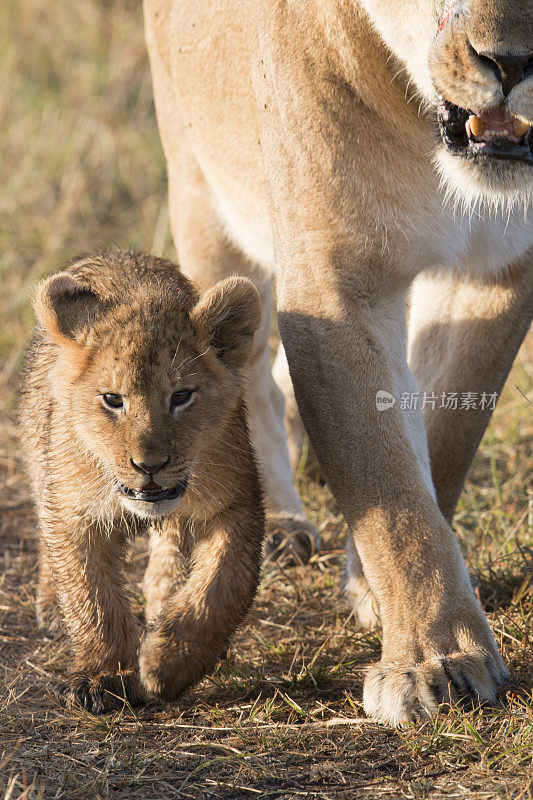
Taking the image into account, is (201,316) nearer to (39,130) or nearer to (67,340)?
(67,340)

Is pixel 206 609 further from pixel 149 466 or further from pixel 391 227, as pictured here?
pixel 391 227

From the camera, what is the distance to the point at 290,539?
3.78 metres

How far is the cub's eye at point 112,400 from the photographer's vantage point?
2.60 metres

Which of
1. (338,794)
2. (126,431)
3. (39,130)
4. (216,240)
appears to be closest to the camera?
(338,794)

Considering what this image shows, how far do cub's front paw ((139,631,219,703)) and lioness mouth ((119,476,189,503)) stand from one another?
0.35 m

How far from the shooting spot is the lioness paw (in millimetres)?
3743

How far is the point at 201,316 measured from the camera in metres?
2.75

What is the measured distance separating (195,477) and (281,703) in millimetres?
569

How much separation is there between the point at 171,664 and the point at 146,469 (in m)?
0.47

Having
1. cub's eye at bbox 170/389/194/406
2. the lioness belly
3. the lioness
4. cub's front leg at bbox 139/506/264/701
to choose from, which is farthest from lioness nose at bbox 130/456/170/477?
the lioness belly

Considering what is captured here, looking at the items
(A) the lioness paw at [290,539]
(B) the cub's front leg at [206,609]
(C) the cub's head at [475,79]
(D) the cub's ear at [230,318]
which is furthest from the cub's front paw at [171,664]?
(C) the cub's head at [475,79]

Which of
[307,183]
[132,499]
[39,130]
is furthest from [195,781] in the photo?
[39,130]

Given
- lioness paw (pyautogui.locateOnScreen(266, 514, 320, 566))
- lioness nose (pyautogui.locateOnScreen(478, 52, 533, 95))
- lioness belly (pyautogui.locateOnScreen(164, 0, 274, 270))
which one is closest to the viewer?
lioness nose (pyautogui.locateOnScreen(478, 52, 533, 95))

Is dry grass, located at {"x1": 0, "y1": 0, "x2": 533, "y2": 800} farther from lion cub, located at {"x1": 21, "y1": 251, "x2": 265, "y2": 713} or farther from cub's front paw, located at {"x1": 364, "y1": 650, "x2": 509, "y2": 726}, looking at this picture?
lion cub, located at {"x1": 21, "y1": 251, "x2": 265, "y2": 713}
